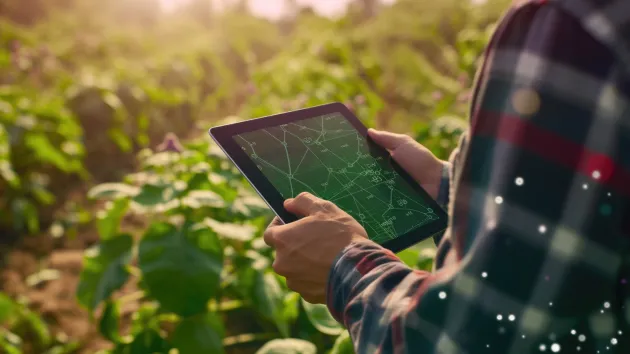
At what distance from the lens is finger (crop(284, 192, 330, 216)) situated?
1.02 metres

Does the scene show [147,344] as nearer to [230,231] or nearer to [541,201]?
[230,231]

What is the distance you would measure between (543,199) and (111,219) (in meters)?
1.89

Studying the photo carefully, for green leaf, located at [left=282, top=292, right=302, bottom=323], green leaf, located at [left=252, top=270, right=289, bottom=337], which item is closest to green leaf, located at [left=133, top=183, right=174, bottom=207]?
green leaf, located at [left=252, top=270, right=289, bottom=337]

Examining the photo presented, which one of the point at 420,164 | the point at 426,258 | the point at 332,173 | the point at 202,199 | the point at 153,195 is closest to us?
the point at 332,173

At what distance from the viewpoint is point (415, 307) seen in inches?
28.3

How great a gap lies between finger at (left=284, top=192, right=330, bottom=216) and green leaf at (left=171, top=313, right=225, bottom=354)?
0.99 meters

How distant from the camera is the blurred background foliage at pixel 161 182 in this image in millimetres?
1919

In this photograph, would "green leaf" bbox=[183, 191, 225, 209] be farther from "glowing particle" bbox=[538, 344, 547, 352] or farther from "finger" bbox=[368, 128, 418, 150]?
"glowing particle" bbox=[538, 344, 547, 352]

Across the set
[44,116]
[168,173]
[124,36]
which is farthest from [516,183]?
[124,36]

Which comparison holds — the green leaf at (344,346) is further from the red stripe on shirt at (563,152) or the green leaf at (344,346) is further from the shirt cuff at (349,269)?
the red stripe on shirt at (563,152)

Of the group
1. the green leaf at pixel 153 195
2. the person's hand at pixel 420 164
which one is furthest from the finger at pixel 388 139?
the green leaf at pixel 153 195

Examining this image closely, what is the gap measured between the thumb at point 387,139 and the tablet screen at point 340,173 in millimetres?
30

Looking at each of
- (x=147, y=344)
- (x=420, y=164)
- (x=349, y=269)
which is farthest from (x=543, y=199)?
(x=147, y=344)

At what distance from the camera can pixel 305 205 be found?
1.04 meters
